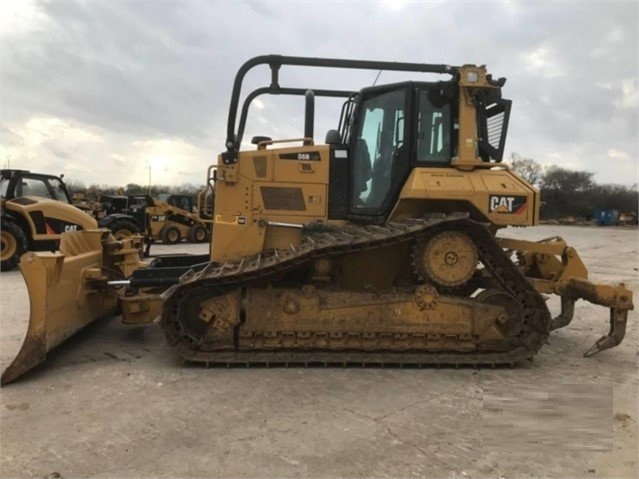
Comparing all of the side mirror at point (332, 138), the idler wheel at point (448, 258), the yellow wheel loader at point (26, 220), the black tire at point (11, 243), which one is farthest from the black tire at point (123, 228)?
the idler wheel at point (448, 258)

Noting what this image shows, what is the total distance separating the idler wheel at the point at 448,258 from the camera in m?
4.86

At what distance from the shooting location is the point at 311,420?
11.9 feet

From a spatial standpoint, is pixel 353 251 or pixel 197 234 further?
pixel 197 234

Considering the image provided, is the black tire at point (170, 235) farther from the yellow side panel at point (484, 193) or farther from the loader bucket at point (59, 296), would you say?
the yellow side panel at point (484, 193)

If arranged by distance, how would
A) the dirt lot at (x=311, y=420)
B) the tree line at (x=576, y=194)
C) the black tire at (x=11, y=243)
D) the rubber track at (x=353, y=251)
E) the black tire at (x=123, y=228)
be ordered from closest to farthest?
the dirt lot at (x=311, y=420) < the rubber track at (x=353, y=251) < the black tire at (x=11, y=243) < the black tire at (x=123, y=228) < the tree line at (x=576, y=194)

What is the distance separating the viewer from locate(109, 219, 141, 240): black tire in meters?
14.7

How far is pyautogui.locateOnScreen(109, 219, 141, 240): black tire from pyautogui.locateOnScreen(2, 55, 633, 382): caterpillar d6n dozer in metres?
9.32

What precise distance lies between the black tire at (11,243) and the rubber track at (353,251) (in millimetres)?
8798

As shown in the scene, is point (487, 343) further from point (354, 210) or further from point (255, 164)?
point (255, 164)

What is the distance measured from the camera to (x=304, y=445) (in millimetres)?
3268

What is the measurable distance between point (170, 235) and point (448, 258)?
53.0 feet

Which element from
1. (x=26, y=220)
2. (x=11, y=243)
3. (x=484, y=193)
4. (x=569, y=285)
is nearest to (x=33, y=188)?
(x=26, y=220)

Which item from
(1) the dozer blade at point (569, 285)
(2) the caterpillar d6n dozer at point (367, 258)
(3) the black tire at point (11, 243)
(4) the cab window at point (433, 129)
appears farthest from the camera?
(3) the black tire at point (11, 243)

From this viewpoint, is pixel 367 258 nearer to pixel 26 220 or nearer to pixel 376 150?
pixel 376 150
